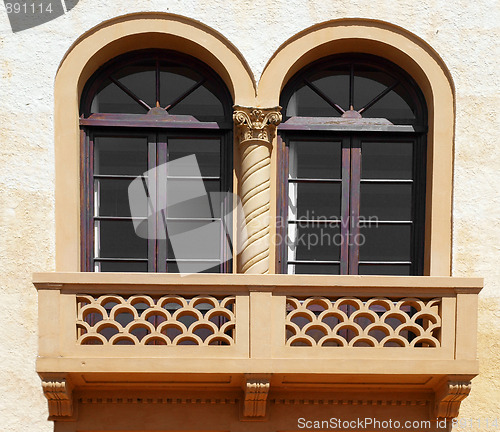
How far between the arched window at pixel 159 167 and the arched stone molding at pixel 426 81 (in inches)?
30.6

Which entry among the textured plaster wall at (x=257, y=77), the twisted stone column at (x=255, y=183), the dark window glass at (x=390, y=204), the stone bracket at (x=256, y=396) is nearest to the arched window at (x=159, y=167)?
the twisted stone column at (x=255, y=183)

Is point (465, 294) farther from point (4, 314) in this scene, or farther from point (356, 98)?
point (4, 314)

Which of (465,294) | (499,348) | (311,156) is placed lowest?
(499,348)

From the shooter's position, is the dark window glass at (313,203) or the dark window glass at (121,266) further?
the dark window glass at (313,203)

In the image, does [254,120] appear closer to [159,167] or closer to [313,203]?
[159,167]

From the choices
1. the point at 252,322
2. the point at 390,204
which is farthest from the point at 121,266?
the point at 390,204

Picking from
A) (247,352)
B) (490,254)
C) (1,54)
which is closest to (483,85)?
(490,254)

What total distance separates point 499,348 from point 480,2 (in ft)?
12.7

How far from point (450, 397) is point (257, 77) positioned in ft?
13.1

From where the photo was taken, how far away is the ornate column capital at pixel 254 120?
877cm

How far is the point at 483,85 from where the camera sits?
900 cm

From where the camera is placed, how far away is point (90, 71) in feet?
29.9

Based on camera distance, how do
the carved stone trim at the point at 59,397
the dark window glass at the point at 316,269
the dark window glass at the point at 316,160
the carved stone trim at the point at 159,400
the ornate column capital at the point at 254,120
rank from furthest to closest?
the dark window glass at the point at 316,160
the dark window glass at the point at 316,269
the ornate column capital at the point at 254,120
the carved stone trim at the point at 159,400
the carved stone trim at the point at 59,397

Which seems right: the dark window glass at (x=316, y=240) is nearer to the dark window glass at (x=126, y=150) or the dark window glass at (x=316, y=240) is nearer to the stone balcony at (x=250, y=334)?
the stone balcony at (x=250, y=334)
